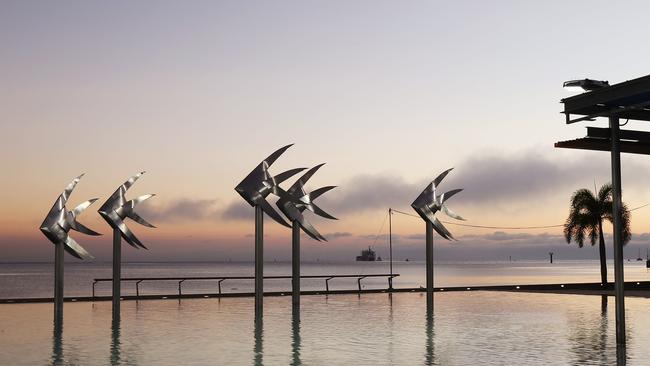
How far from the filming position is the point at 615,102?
1748 cm

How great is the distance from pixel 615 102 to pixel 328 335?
10.2 metres

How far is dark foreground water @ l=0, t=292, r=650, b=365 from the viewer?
18562mm

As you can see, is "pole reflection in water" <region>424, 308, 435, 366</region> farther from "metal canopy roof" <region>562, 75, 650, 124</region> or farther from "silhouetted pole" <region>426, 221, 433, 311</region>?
"metal canopy roof" <region>562, 75, 650, 124</region>

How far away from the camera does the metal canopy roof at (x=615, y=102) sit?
53.4 ft

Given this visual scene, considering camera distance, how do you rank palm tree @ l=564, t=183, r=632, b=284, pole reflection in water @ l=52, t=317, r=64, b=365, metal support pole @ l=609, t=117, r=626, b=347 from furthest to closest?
palm tree @ l=564, t=183, r=632, b=284
pole reflection in water @ l=52, t=317, r=64, b=365
metal support pole @ l=609, t=117, r=626, b=347

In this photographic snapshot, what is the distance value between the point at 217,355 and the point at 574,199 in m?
40.7

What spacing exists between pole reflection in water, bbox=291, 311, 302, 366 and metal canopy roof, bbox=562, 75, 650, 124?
7.86 meters

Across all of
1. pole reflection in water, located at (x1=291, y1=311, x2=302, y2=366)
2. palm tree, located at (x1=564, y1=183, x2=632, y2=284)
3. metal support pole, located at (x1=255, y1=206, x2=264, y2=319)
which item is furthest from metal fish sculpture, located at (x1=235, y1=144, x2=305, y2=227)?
palm tree, located at (x1=564, y1=183, x2=632, y2=284)

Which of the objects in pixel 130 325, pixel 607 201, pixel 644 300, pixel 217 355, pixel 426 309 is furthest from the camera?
pixel 607 201

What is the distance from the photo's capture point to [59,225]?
102ft

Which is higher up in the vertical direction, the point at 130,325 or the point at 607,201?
the point at 607,201

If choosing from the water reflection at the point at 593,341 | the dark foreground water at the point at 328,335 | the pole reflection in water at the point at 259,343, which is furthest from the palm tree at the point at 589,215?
the pole reflection in water at the point at 259,343

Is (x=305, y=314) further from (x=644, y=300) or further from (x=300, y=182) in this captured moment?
(x=644, y=300)

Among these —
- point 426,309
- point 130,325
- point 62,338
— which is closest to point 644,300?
point 426,309
